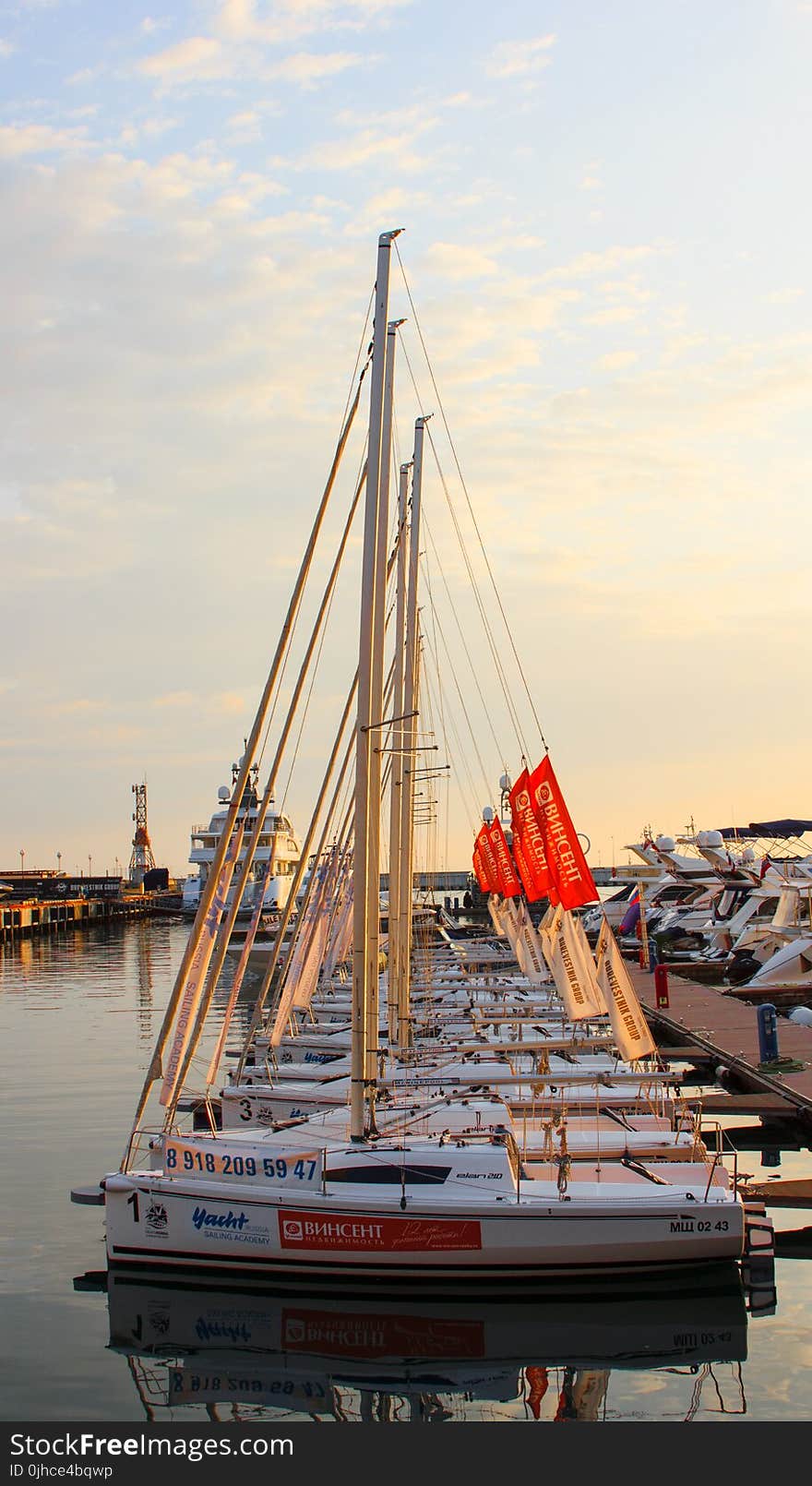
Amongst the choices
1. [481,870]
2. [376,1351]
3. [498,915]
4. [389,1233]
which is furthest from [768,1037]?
[481,870]

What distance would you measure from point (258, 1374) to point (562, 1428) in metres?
3.56

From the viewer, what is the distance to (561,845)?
21812mm

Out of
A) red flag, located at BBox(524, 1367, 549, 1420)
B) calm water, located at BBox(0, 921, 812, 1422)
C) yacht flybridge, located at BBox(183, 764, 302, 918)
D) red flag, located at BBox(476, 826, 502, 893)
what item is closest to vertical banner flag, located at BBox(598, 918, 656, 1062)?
calm water, located at BBox(0, 921, 812, 1422)

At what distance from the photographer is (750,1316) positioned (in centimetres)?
1386

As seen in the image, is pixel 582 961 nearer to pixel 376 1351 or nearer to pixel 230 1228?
pixel 230 1228

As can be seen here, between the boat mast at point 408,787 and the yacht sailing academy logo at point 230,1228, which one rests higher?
the boat mast at point 408,787

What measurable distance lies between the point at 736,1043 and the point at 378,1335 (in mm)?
18198

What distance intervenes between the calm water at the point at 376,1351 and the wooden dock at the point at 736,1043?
4.88 m

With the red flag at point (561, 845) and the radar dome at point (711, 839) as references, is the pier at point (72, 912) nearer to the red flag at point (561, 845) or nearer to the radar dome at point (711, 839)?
the radar dome at point (711, 839)

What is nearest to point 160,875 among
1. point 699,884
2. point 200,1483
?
point 699,884

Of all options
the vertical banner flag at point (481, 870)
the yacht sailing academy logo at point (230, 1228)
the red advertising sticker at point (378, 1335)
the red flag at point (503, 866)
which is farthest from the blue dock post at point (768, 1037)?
the vertical banner flag at point (481, 870)

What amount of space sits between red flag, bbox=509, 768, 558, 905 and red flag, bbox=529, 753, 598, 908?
2.89 ft

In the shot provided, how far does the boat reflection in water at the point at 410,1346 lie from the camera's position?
39.7 feet

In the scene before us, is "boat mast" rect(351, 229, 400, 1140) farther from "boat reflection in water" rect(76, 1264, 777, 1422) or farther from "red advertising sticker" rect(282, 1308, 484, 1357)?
"boat reflection in water" rect(76, 1264, 777, 1422)
